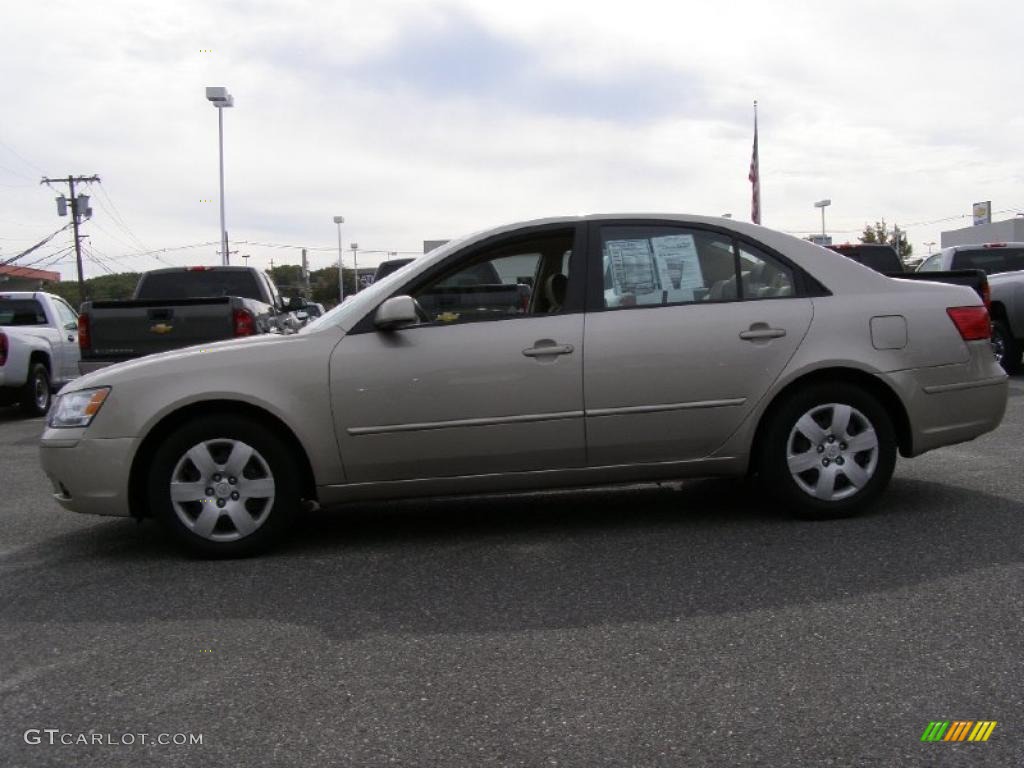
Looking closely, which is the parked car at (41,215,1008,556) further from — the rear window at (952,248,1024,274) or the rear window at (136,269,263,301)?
the rear window at (952,248,1024,274)

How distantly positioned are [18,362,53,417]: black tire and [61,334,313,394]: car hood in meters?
9.68

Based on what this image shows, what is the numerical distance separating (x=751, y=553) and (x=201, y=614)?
97.3 inches

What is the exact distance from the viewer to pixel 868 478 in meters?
5.39

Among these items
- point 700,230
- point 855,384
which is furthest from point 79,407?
point 855,384

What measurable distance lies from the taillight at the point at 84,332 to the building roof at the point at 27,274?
70.8 meters

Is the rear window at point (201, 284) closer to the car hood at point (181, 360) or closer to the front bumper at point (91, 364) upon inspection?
the front bumper at point (91, 364)

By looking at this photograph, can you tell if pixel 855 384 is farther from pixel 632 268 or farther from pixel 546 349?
pixel 546 349

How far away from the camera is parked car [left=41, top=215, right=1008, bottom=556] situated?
5.12 m

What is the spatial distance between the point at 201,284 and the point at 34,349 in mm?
3769

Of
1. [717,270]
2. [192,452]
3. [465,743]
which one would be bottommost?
[465,743]

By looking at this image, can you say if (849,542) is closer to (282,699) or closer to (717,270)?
(717,270)

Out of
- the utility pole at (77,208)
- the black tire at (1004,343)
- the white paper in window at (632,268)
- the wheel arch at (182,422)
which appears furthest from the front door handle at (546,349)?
the utility pole at (77,208)

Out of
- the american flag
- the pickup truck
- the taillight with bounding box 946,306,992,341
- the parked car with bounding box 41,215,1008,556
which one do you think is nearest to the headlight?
the parked car with bounding box 41,215,1008,556

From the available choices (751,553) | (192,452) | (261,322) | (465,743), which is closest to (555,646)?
(465,743)
